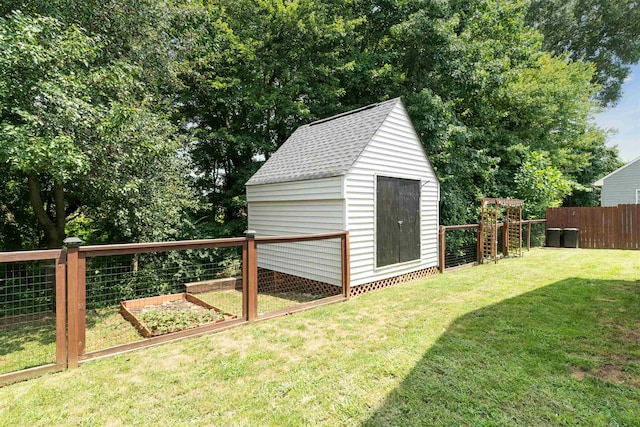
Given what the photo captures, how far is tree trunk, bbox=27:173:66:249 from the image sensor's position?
257 inches

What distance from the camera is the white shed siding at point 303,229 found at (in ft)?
20.1

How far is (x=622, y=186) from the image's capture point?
1777 cm

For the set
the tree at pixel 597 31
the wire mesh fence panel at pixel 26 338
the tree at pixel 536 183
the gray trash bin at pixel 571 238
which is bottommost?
the wire mesh fence panel at pixel 26 338

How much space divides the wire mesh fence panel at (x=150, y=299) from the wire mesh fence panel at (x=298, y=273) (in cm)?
70

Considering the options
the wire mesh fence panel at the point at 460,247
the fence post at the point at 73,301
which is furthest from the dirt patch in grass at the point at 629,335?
the fence post at the point at 73,301

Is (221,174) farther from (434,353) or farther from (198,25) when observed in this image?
(434,353)

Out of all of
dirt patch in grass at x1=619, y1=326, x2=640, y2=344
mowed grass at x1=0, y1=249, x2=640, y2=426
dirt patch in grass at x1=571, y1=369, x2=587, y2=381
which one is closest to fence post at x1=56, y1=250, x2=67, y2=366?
mowed grass at x1=0, y1=249, x2=640, y2=426

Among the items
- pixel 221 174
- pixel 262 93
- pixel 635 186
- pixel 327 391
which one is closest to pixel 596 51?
pixel 635 186

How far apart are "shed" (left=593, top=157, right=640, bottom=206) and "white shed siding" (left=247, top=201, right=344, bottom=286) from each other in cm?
2014

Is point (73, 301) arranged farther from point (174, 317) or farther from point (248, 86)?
point (248, 86)

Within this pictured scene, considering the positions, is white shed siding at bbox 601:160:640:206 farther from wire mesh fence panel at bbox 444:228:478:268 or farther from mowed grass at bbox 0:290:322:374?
mowed grass at bbox 0:290:322:374

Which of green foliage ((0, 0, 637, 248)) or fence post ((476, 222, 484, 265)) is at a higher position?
green foliage ((0, 0, 637, 248))

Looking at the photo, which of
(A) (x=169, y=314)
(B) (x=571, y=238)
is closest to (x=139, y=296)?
(A) (x=169, y=314)

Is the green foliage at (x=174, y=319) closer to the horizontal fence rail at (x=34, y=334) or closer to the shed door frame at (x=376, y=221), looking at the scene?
the horizontal fence rail at (x=34, y=334)
